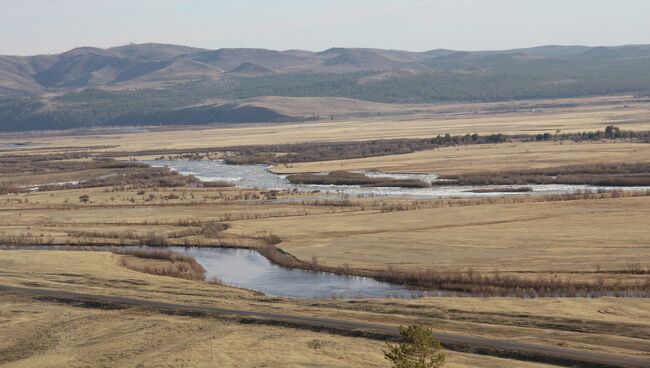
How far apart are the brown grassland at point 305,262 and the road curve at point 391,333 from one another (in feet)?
2.61

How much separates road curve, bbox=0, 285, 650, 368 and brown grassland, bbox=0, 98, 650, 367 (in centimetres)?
80

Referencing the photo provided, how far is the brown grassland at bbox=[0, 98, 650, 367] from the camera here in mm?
43344

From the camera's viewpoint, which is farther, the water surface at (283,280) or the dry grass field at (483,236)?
the dry grass field at (483,236)

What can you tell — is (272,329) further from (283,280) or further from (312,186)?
(312,186)

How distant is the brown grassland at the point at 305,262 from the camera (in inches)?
1706

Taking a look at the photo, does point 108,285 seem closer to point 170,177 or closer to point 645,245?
point 645,245

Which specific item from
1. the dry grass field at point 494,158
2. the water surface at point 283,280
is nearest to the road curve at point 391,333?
the water surface at point 283,280

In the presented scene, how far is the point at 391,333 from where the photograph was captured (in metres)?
→ 43.8

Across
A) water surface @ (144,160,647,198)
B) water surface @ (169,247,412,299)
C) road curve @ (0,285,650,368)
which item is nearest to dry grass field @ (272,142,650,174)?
water surface @ (144,160,647,198)

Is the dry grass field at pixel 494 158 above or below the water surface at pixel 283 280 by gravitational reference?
above

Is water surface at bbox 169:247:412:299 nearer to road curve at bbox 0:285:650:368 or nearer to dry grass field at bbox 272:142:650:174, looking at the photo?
road curve at bbox 0:285:650:368

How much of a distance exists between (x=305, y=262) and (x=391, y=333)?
21985 millimetres

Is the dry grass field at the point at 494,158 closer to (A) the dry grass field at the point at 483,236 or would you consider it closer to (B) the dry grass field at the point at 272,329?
(A) the dry grass field at the point at 483,236

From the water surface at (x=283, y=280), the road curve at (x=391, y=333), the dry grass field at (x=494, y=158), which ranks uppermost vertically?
the dry grass field at (x=494, y=158)
